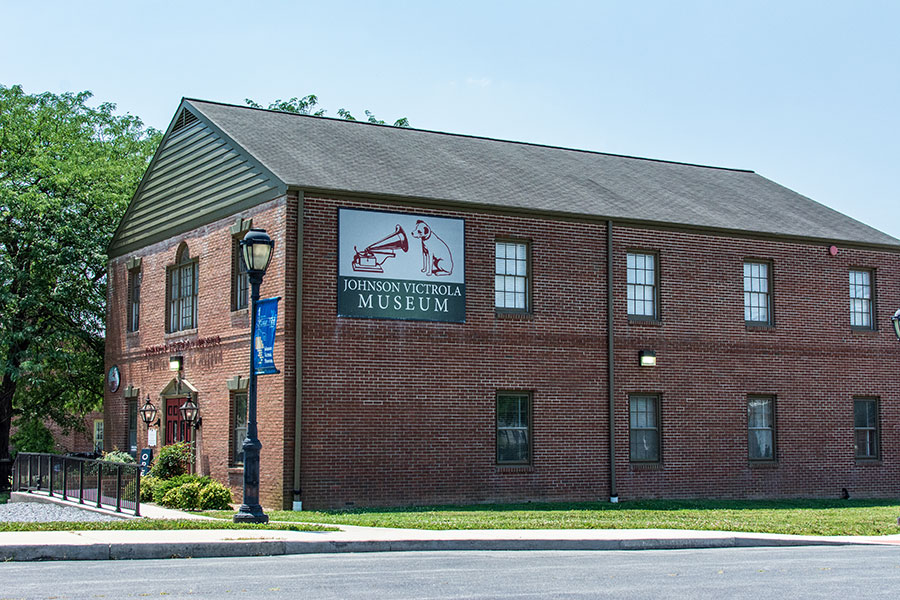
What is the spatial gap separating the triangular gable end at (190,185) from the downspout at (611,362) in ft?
25.8

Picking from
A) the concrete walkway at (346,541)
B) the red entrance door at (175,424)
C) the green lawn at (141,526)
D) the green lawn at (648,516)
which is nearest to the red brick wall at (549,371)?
the red entrance door at (175,424)

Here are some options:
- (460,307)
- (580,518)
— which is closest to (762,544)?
(580,518)

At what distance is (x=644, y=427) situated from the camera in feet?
88.3

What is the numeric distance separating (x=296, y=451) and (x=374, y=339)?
284 centimetres

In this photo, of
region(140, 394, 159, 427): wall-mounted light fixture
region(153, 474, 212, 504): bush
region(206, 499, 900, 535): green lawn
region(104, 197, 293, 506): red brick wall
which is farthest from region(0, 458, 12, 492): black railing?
region(206, 499, 900, 535): green lawn

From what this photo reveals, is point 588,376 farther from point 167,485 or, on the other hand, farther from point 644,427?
point 167,485

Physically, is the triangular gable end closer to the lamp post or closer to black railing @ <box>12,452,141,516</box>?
the lamp post

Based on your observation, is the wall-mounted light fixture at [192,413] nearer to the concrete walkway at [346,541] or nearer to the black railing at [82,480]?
the black railing at [82,480]

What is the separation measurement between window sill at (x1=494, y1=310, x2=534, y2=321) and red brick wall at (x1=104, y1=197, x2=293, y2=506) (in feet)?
16.2

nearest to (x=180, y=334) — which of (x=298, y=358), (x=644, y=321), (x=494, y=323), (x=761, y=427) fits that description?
(x=298, y=358)

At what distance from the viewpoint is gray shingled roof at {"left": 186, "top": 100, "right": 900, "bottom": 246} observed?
25.4 meters

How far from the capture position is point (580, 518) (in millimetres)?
21031

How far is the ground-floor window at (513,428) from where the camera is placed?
25328 mm

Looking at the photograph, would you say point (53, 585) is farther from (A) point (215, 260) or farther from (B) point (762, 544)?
(A) point (215, 260)
